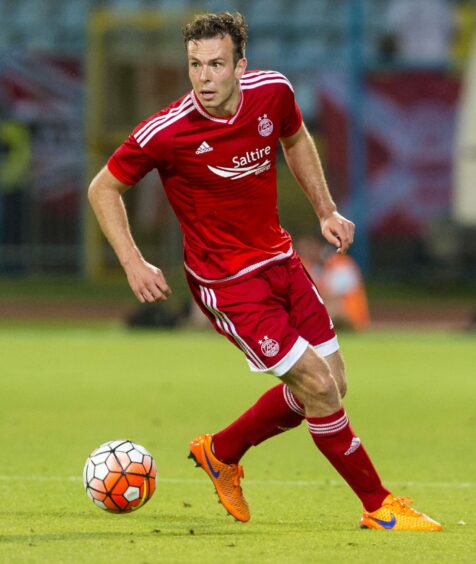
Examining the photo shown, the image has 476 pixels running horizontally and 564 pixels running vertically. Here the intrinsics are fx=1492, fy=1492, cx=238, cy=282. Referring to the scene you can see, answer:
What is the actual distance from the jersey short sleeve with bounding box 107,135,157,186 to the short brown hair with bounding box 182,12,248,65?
0.51m

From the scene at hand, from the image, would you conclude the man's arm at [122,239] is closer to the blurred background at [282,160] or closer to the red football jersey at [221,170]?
the red football jersey at [221,170]

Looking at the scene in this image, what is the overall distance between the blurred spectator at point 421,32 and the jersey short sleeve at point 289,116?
1849 centimetres

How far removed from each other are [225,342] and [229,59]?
1251 centimetres

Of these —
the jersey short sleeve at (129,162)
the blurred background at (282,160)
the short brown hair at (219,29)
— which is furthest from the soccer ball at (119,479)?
the blurred background at (282,160)

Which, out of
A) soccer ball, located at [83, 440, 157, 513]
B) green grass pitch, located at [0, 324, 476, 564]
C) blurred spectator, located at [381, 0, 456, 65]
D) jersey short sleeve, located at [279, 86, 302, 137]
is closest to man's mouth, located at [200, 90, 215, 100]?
jersey short sleeve, located at [279, 86, 302, 137]

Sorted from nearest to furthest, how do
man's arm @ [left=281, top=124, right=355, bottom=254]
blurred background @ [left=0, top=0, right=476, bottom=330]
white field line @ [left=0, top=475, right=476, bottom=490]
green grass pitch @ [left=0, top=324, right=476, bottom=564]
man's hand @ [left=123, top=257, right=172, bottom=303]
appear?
green grass pitch @ [left=0, top=324, right=476, bottom=564] → man's hand @ [left=123, top=257, right=172, bottom=303] → man's arm @ [left=281, top=124, right=355, bottom=254] → white field line @ [left=0, top=475, right=476, bottom=490] → blurred background @ [left=0, top=0, right=476, bottom=330]

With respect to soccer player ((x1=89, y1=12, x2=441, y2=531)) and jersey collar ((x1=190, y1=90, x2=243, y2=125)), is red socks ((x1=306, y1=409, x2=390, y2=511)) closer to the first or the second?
soccer player ((x1=89, y1=12, x2=441, y2=531))

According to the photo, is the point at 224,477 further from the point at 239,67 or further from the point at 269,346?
the point at 239,67

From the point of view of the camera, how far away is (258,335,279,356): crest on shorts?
20.6ft

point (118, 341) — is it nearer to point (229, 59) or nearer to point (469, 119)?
point (469, 119)

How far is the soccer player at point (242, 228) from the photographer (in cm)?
630

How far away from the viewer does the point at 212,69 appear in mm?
6289

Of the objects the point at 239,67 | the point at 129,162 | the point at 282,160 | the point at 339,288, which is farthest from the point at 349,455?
the point at 282,160

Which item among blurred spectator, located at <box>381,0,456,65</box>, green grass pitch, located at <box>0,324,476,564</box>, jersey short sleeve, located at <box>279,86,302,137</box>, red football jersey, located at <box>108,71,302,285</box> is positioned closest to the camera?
green grass pitch, located at <box>0,324,476,564</box>
